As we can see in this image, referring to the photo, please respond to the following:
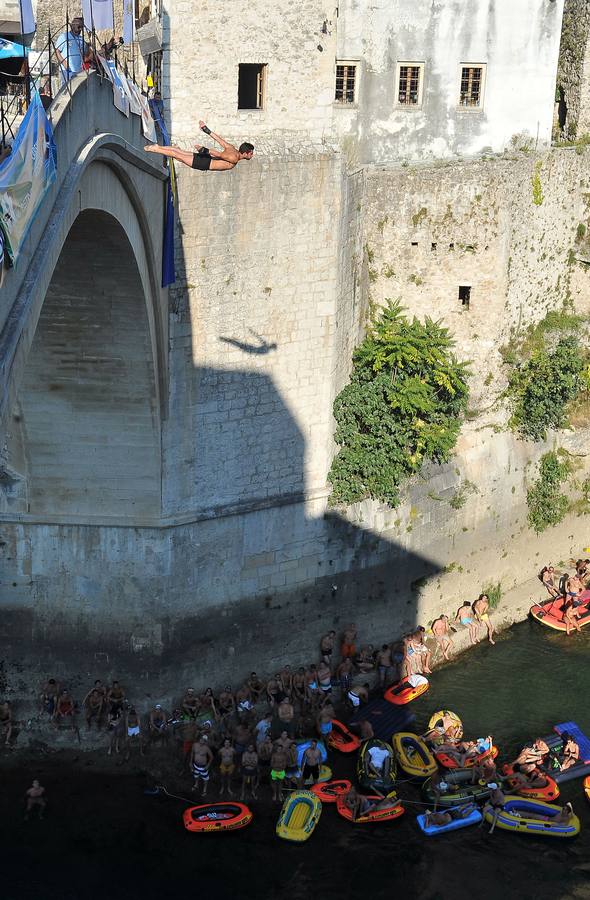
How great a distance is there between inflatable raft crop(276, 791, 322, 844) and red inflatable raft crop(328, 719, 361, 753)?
5.99ft

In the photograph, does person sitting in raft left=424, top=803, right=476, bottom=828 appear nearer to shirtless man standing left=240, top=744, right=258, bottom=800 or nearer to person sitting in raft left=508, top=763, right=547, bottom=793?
person sitting in raft left=508, top=763, right=547, bottom=793

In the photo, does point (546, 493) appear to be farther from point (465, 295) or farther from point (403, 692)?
point (403, 692)

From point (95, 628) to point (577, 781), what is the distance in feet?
33.0

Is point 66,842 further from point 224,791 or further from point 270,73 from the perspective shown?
point 270,73

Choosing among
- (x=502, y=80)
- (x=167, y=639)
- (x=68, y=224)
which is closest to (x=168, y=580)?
(x=167, y=639)

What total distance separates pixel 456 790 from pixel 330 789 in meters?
2.43

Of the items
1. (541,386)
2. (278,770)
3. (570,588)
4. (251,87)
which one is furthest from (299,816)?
(251,87)

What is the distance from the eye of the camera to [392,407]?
2867 centimetres

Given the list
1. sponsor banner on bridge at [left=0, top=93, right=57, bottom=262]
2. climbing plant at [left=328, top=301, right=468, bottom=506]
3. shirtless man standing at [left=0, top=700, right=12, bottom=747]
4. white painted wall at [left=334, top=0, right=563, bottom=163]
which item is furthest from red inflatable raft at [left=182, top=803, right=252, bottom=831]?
white painted wall at [left=334, top=0, right=563, bottom=163]

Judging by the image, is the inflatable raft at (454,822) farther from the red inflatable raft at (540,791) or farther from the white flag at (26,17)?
the white flag at (26,17)

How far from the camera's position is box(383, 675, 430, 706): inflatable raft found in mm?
29125

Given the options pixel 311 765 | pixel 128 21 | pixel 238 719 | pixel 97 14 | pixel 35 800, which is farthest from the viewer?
pixel 238 719

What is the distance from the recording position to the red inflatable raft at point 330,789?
26.0 metres

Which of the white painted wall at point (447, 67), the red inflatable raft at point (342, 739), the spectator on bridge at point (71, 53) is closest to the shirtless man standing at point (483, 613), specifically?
the red inflatable raft at point (342, 739)
